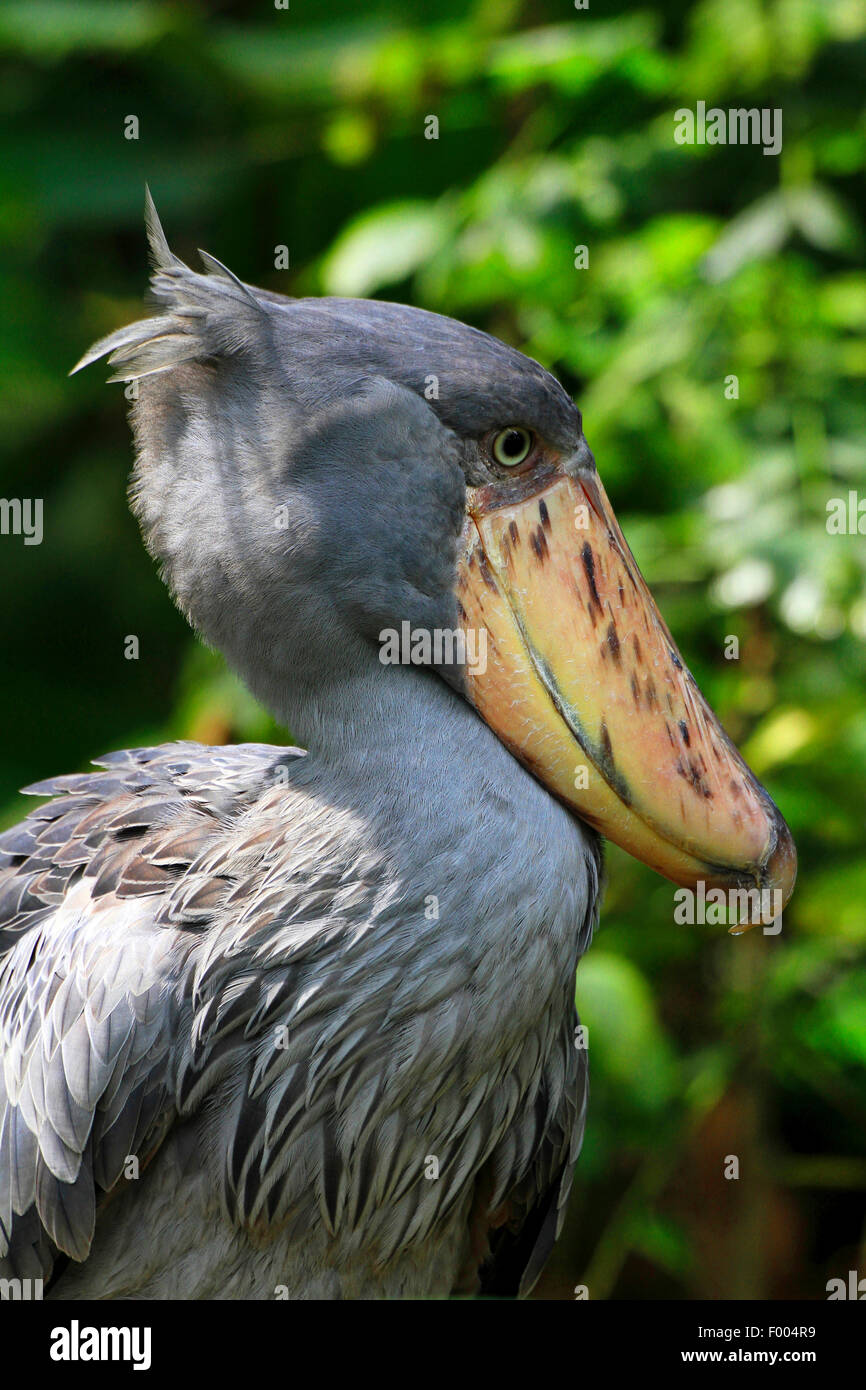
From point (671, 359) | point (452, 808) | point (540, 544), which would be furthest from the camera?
point (671, 359)

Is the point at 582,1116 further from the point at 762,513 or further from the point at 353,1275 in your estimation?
the point at 762,513

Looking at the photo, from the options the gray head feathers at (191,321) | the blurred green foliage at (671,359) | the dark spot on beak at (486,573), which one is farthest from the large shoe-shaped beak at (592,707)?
the blurred green foliage at (671,359)

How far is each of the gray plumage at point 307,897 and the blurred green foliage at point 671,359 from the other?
46.6 inches

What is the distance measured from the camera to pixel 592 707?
5.91 feet

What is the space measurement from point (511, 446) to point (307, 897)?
631 millimetres

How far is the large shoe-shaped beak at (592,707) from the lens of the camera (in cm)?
179

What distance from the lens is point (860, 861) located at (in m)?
3.21

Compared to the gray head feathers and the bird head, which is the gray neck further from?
the gray head feathers

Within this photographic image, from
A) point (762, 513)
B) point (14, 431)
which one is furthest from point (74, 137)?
point (762, 513)

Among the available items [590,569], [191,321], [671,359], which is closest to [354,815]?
[590,569]

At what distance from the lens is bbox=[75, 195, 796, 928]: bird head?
69.5 inches

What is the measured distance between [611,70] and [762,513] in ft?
3.57

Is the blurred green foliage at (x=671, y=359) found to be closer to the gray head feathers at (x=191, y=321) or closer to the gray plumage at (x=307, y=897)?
the gray plumage at (x=307, y=897)

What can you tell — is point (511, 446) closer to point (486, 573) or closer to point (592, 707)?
point (486, 573)
